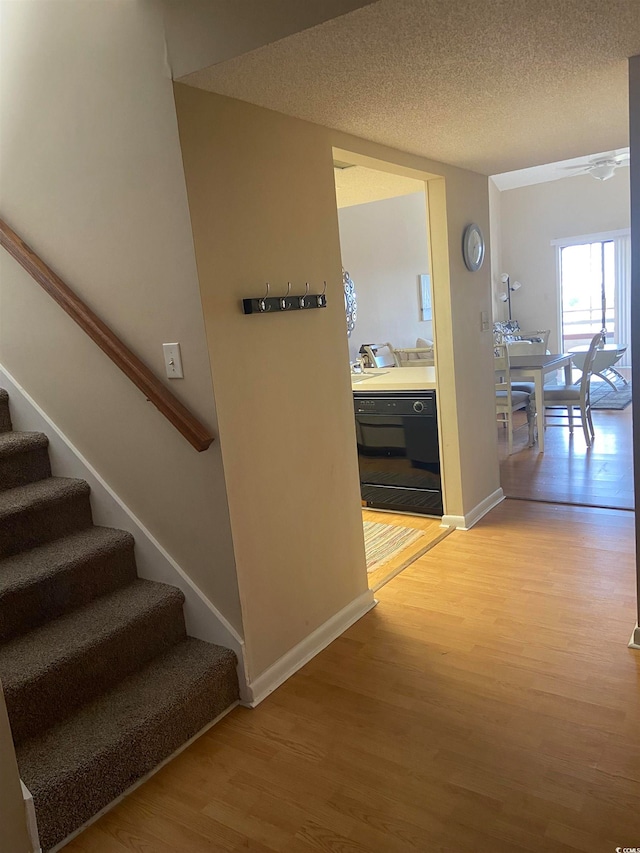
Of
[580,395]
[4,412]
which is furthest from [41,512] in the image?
[580,395]

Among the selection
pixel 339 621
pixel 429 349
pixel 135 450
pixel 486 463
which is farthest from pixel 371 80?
pixel 429 349

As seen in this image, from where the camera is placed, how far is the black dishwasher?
3711mm

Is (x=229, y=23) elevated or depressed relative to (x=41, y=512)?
elevated

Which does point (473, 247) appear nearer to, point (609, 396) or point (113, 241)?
point (113, 241)

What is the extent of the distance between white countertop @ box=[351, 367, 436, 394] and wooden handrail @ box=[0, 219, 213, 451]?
1.69 meters

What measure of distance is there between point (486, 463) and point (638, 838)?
8.26 feet

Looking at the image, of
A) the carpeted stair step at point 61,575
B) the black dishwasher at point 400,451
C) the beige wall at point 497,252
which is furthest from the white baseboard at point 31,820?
the beige wall at point 497,252

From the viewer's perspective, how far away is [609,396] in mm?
7391

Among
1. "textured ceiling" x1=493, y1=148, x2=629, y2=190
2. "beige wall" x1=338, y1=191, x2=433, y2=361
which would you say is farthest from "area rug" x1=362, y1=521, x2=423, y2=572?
"textured ceiling" x1=493, y1=148, x2=629, y2=190

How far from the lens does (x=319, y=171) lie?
2.43 metres

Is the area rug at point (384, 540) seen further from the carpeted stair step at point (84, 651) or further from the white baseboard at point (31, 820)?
the white baseboard at point (31, 820)

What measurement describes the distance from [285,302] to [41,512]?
116 cm

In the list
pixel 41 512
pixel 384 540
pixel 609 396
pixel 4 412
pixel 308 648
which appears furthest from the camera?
pixel 609 396

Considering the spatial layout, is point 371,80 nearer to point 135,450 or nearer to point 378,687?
point 135,450
